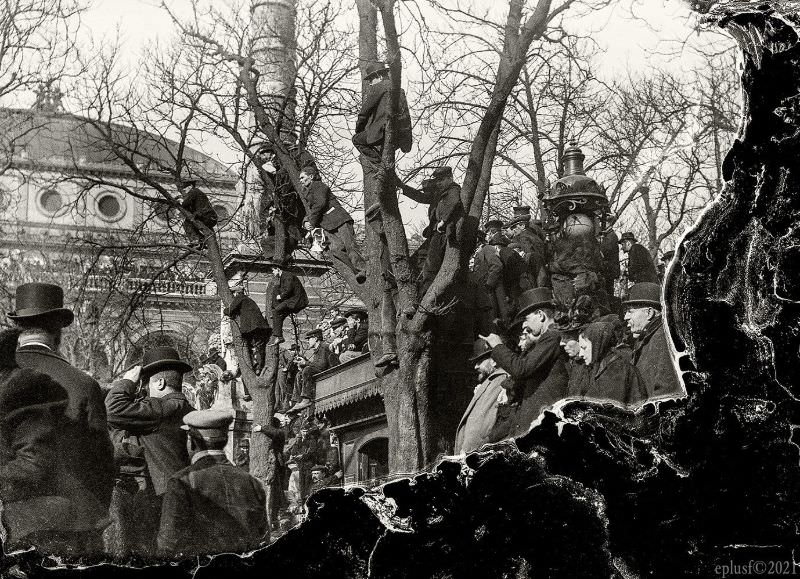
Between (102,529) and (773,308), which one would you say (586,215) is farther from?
(102,529)

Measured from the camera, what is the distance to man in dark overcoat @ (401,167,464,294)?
6.54m

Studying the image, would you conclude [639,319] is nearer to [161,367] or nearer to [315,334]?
[161,367]

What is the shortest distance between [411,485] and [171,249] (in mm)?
3282

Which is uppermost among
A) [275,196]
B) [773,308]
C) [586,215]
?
[275,196]

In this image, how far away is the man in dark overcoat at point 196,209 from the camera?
7652 millimetres

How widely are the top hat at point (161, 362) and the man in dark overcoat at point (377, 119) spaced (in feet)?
5.16

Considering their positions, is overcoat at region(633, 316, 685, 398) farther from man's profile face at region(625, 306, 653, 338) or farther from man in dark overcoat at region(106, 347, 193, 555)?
man in dark overcoat at region(106, 347, 193, 555)

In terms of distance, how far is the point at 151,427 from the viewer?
235 inches

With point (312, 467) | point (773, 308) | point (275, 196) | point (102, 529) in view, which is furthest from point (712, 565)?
point (275, 196)

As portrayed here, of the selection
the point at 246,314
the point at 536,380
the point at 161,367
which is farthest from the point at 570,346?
the point at 246,314

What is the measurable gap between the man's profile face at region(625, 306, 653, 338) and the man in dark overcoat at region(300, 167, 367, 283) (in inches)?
75.2

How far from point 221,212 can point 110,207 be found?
0.89 metres

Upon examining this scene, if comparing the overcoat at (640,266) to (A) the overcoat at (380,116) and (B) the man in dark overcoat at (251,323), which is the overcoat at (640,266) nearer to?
(A) the overcoat at (380,116)

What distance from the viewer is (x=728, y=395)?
556cm
